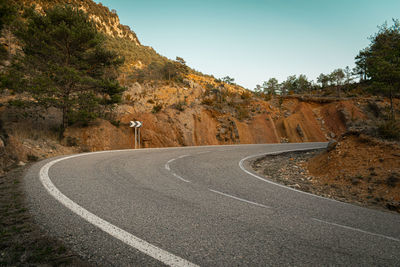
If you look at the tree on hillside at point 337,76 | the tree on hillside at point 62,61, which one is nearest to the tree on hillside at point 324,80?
the tree on hillside at point 337,76

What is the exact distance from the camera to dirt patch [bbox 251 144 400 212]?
5.44m

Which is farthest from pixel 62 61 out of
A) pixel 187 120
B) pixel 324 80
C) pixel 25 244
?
pixel 324 80

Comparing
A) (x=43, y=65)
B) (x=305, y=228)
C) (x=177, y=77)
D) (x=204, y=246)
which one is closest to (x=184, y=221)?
(x=204, y=246)

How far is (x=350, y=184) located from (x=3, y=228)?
27.9 ft

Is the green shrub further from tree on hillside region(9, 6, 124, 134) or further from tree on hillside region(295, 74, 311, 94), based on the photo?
tree on hillside region(295, 74, 311, 94)

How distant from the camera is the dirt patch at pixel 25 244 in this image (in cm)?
182

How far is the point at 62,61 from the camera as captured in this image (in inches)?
602

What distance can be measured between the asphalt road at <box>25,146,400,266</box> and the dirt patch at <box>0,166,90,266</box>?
0.15m

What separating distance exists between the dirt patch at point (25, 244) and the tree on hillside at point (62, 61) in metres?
12.9

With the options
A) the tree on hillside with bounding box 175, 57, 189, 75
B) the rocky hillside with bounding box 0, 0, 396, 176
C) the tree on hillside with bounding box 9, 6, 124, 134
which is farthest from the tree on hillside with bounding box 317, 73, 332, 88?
the tree on hillside with bounding box 9, 6, 124, 134

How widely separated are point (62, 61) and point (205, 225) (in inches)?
704

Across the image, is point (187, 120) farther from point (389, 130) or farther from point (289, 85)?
point (289, 85)

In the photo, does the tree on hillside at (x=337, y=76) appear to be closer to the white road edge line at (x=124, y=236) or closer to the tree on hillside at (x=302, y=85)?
the tree on hillside at (x=302, y=85)

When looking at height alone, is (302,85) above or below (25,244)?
above
